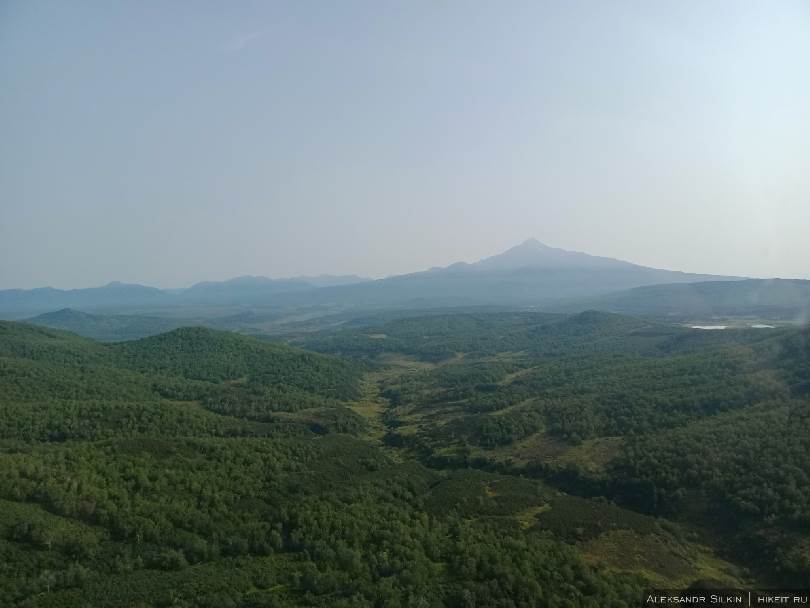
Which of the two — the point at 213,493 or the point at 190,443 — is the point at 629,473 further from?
the point at 190,443

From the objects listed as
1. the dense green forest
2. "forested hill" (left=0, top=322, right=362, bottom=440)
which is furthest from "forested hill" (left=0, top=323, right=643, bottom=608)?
"forested hill" (left=0, top=322, right=362, bottom=440)

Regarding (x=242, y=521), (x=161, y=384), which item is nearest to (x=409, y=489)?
(x=242, y=521)

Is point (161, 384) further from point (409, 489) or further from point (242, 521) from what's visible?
point (409, 489)

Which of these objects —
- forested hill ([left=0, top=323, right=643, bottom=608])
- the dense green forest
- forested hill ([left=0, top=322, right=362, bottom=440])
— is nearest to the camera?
forested hill ([left=0, top=323, right=643, bottom=608])

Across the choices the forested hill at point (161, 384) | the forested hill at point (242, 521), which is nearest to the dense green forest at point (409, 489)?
the forested hill at point (242, 521)

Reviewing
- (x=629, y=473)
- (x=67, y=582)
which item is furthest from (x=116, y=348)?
(x=629, y=473)

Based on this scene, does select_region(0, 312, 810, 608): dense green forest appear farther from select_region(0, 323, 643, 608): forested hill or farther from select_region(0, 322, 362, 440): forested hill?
select_region(0, 322, 362, 440): forested hill

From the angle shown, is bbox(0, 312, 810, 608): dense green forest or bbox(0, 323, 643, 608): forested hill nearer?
bbox(0, 323, 643, 608): forested hill

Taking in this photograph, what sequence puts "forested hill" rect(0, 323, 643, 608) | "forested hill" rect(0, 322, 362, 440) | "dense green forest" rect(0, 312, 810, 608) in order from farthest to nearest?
"forested hill" rect(0, 322, 362, 440), "dense green forest" rect(0, 312, 810, 608), "forested hill" rect(0, 323, 643, 608)
